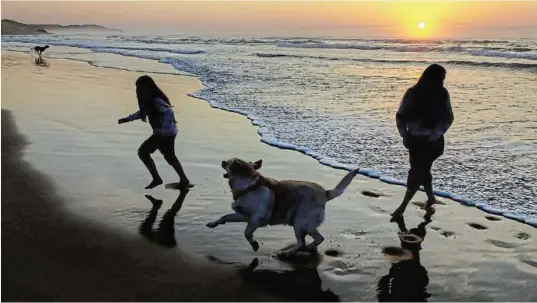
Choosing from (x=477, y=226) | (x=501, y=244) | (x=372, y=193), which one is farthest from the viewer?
(x=372, y=193)

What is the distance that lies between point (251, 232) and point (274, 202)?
34cm

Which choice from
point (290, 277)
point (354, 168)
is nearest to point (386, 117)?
point (354, 168)

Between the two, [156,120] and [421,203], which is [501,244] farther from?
[156,120]

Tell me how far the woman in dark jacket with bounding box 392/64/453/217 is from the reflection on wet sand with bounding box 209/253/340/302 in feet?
6.10

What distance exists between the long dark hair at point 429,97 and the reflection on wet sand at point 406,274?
4.34 feet

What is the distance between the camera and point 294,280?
4.67 meters

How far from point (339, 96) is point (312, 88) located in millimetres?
1969

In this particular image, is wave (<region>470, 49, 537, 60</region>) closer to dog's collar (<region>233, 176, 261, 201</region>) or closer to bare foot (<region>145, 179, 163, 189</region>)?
bare foot (<region>145, 179, 163, 189</region>)

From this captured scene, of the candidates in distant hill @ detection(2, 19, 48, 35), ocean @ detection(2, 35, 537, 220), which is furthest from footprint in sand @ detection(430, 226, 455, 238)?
distant hill @ detection(2, 19, 48, 35)

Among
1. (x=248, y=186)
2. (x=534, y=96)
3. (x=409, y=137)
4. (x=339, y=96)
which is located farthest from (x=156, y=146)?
(x=534, y=96)

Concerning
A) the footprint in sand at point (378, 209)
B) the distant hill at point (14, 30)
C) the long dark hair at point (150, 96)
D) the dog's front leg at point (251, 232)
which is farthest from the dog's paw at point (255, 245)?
the distant hill at point (14, 30)

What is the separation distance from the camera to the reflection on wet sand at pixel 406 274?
4484 mm

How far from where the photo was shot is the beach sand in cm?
449

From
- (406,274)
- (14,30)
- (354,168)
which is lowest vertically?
(406,274)
